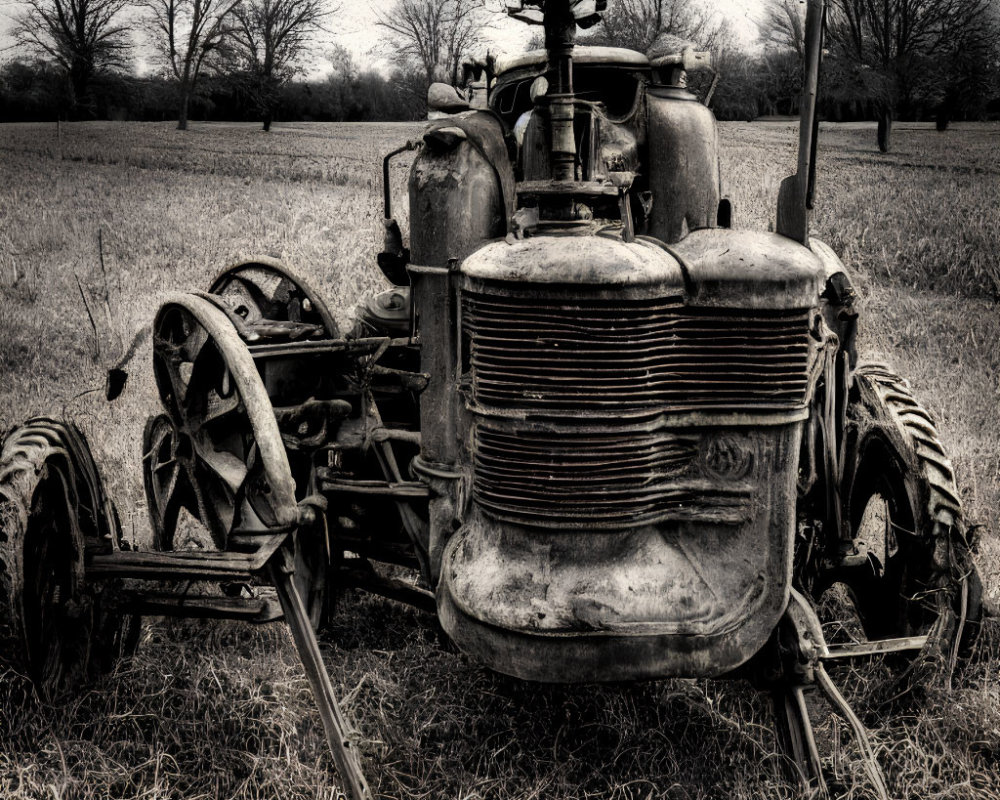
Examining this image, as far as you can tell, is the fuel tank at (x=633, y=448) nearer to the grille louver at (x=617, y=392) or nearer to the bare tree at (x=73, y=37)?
the grille louver at (x=617, y=392)

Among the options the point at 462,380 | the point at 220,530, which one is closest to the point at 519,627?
the point at 462,380

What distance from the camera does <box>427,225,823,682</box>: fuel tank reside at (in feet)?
8.04

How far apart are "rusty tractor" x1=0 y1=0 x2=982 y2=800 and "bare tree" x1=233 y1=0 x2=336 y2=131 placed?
106 inches

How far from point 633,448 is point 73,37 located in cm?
446

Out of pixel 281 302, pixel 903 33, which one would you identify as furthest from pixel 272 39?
pixel 903 33

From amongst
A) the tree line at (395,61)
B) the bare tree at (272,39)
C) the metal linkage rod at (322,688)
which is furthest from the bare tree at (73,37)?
the metal linkage rod at (322,688)

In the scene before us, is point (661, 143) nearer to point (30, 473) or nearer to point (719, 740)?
point (719, 740)

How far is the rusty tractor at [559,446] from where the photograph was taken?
248 centimetres

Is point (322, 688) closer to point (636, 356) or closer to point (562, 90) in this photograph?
point (636, 356)

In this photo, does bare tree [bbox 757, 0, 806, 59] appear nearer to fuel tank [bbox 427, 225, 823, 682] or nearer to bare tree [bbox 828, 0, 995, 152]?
bare tree [bbox 828, 0, 995, 152]

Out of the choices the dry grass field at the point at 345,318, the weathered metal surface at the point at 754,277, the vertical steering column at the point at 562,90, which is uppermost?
the vertical steering column at the point at 562,90

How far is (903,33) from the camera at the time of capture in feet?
18.6

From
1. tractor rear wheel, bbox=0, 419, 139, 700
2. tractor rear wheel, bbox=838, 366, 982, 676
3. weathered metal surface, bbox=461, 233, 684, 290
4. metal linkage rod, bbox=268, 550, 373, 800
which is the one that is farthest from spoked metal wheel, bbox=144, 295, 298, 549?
tractor rear wheel, bbox=838, 366, 982, 676

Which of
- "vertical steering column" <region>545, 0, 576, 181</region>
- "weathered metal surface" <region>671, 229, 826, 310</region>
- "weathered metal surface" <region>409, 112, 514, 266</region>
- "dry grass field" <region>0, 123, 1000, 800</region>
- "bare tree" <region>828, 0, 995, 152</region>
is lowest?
"dry grass field" <region>0, 123, 1000, 800</region>
